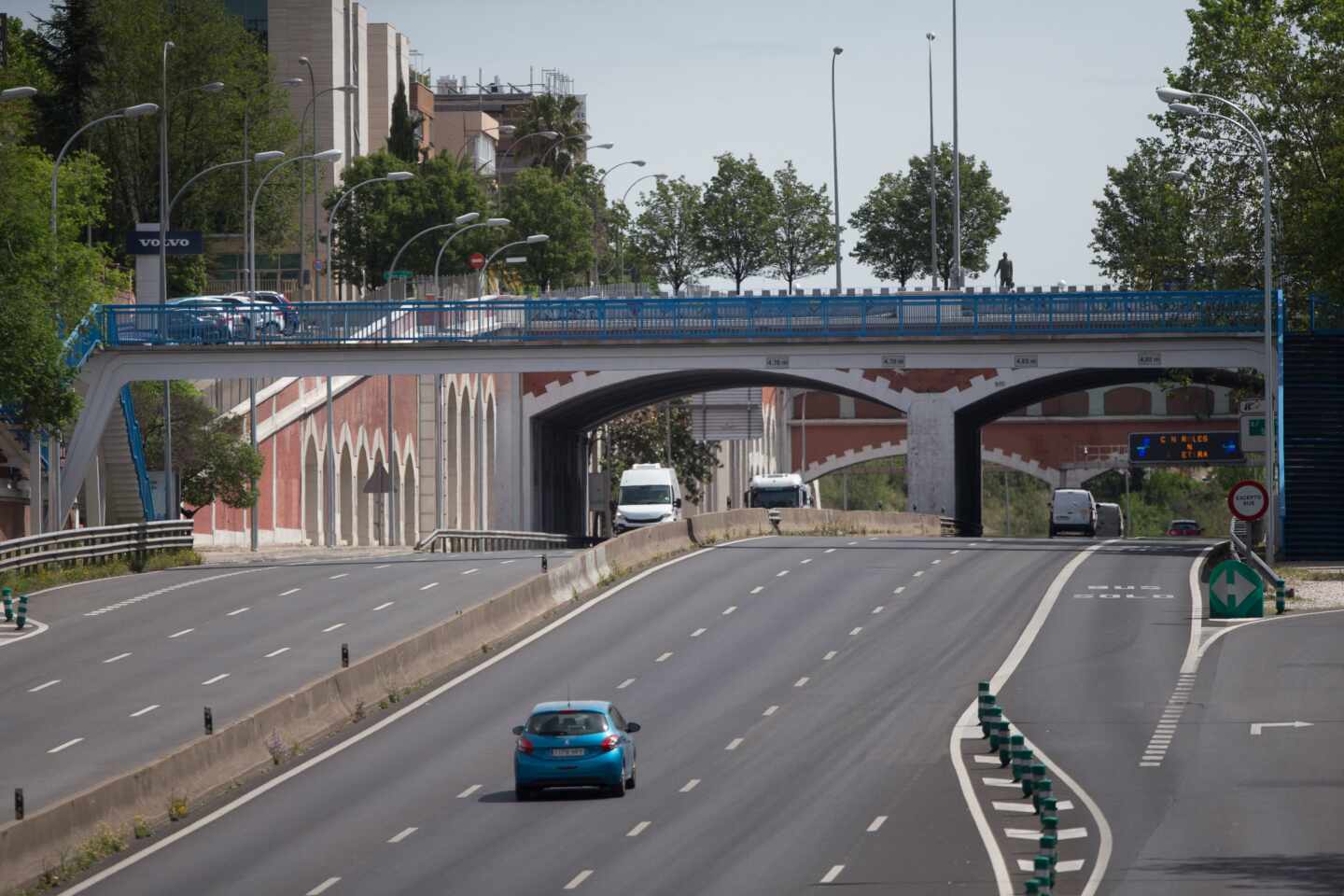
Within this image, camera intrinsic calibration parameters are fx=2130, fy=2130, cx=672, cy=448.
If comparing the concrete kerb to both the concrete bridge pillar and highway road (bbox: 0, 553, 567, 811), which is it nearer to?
highway road (bbox: 0, 553, 567, 811)

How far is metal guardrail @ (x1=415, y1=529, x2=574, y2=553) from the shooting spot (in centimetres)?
7116

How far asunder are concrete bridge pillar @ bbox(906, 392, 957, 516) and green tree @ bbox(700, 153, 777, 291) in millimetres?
38108

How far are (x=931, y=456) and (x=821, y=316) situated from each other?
87.1ft

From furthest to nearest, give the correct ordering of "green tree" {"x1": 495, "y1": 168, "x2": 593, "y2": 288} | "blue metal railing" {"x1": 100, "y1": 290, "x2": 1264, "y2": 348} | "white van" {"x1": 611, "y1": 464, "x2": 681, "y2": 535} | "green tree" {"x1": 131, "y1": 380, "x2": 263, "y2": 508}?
"green tree" {"x1": 495, "y1": 168, "x2": 593, "y2": 288}
"white van" {"x1": 611, "y1": 464, "x2": 681, "y2": 535}
"green tree" {"x1": 131, "y1": 380, "x2": 263, "y2": 508}
"blue metal railing" {"x1": 100, "y1": 290, "x2": 1264, "y2": 348}

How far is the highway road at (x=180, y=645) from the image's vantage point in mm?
30703

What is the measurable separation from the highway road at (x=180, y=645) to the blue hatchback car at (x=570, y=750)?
18.4 feet

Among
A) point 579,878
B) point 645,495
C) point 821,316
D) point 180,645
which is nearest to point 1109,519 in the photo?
point 645,495

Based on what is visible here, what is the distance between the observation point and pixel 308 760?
3119cm

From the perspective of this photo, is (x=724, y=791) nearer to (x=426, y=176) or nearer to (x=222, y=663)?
(x=222, y=663)

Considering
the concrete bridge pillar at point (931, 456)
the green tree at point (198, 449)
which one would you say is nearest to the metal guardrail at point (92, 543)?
the green tree at point (198, 449)

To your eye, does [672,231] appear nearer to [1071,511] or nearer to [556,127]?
[556,127]

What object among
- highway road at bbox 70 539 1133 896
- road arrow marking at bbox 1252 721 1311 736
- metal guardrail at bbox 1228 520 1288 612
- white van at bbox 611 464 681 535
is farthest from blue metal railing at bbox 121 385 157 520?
road arrow marking at bbox 1252 721 1311 736

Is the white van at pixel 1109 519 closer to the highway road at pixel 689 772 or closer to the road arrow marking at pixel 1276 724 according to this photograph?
the highway road at pixel 689 772

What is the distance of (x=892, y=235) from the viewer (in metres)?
127
